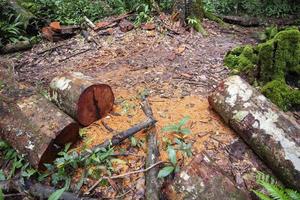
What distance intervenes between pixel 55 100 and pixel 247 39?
196 inches

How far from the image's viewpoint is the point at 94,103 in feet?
14.6

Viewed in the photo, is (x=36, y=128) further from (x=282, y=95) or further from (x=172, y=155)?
(x=282, y=95)

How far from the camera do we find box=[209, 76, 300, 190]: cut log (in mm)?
3574

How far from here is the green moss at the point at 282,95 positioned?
15.7 ft

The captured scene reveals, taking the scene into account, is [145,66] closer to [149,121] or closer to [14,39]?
[149,121]

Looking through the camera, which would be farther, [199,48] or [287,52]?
[199,48]

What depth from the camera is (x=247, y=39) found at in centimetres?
768

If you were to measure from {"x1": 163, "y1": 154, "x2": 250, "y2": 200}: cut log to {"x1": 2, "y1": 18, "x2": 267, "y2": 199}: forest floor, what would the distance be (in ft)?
0.95

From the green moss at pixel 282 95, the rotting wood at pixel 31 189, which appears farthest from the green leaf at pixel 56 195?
the green moss at pixel 282 95

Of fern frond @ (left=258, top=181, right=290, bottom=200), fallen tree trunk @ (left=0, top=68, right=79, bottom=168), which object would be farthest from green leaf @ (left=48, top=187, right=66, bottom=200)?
fern frond @ (left=258, top=181, right=290, bottom=200)

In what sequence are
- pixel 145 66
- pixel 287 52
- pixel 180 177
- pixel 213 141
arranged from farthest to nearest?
1. pixel 145 66
2. pixel 287 52
3. pixel 213 141
4. pixel 180 177

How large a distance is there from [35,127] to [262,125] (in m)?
2.75

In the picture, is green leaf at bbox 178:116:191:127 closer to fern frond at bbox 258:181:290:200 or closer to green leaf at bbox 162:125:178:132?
green leaf at bbox 162:125:178:132

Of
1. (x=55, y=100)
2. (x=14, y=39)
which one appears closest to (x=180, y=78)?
(x=55, y=100)
